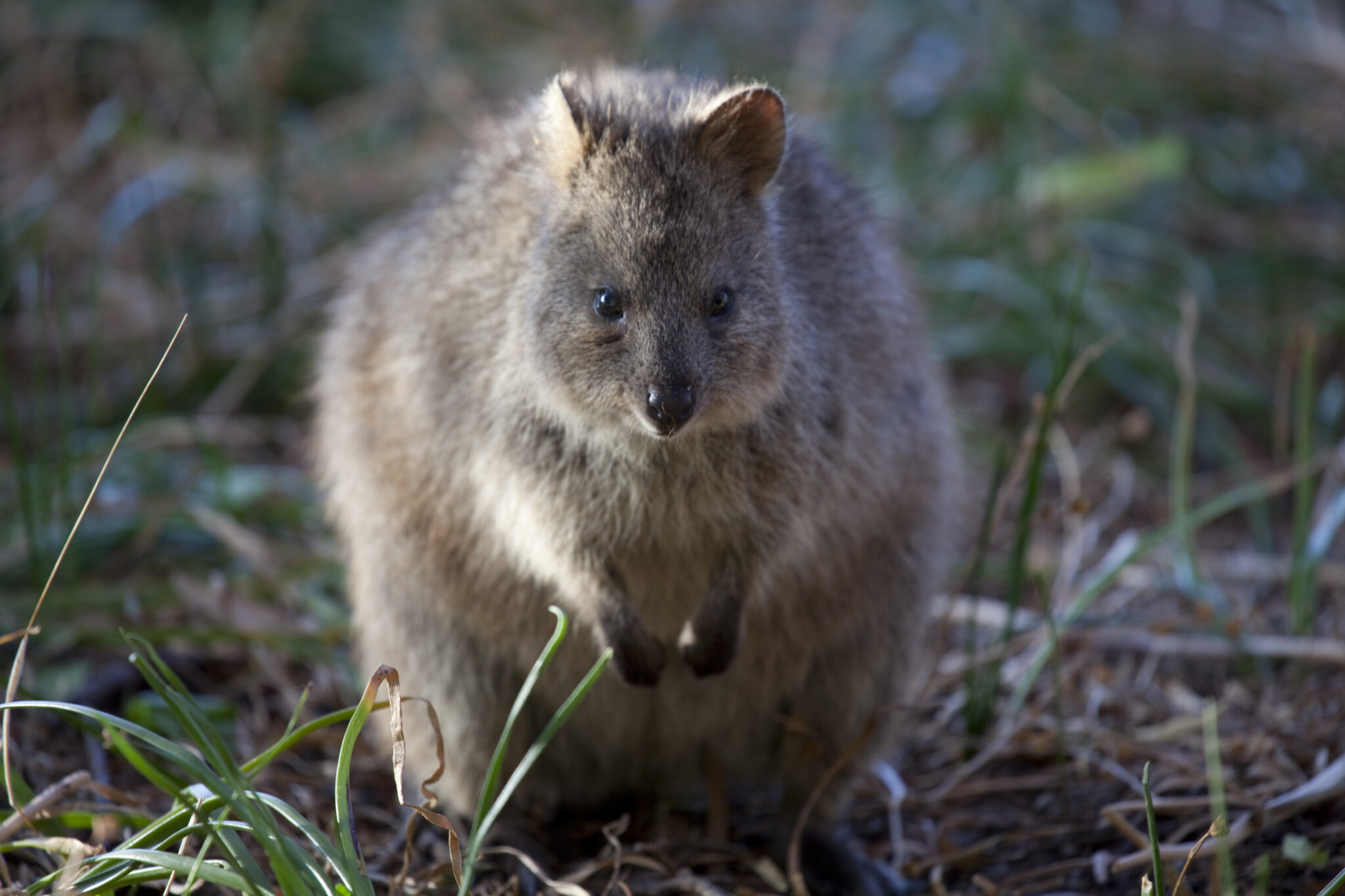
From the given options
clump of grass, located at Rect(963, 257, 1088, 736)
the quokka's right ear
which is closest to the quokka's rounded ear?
the quokka's right ear

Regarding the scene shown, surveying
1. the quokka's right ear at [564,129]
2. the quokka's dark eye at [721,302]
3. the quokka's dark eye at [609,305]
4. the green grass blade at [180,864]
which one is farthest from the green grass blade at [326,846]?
the quokka's right ear at [564,129]

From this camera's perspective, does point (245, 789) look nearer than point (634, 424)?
Yes

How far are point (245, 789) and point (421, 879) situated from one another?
795mm

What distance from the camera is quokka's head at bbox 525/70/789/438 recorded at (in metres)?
2.78

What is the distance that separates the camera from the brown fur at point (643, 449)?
2.88 meters

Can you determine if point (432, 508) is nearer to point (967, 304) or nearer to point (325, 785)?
point (325, 785)

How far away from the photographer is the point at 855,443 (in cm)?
334

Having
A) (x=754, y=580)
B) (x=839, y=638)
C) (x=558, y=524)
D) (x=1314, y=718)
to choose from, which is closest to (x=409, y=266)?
Answer: (x=558, y=524)

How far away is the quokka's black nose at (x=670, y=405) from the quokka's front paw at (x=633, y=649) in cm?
63

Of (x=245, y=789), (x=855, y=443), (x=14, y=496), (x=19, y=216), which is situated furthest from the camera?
(x=19, y=216)

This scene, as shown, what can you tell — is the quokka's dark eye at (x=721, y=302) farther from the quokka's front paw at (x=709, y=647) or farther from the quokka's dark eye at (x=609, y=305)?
the quokka's front paw at (x=709, y=647)

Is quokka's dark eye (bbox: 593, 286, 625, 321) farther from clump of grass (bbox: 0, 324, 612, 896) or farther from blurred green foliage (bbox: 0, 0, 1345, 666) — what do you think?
blurred green foliage (bbox: 0, 0, 1345, 666)

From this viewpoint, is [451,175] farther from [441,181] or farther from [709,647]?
[709,647]

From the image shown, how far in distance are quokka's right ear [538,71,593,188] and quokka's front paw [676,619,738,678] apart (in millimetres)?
1088
